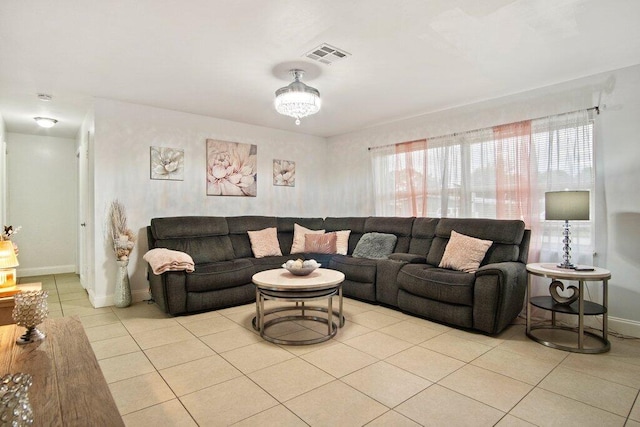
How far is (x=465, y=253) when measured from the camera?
11.5 feet

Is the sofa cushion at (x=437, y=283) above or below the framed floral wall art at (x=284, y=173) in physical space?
below

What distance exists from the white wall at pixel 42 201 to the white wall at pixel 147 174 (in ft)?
7.46

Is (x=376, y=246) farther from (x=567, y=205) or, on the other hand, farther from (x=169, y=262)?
(x=169, y=262)

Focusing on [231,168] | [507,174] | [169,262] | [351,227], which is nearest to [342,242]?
[351,227]

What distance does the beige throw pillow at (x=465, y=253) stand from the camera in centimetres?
344

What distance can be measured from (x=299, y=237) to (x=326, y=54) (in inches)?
110

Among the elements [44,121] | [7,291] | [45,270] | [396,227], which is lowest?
[45,270]

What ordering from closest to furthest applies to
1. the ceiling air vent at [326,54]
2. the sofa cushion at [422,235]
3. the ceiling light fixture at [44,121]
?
1. the ceiling air vent at [326,54]
2. the sofa cushion at [422,235]
3. the ceiling light fixture at [44,121]

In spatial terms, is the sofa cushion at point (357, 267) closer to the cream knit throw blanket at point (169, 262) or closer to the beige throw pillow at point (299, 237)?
the beige throw pillow at point (299, 237)

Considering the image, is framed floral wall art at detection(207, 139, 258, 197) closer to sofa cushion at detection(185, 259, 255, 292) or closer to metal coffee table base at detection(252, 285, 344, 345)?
sofa cushion at detection(185, 259, 255, 292)

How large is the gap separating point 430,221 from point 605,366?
2.17 m

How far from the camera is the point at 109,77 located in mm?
3256

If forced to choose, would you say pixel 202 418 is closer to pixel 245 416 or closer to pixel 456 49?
pixel 245 416

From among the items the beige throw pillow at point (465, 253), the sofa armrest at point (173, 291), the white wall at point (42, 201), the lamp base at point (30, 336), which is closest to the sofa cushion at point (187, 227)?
the sofa armrest at point (173, 291)
